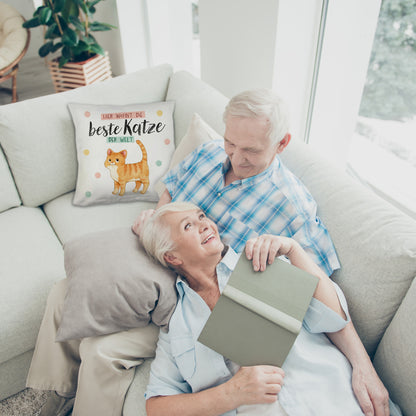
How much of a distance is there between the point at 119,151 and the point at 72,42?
1561 mm

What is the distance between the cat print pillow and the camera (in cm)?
165

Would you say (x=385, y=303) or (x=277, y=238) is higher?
(x=277, y=238)

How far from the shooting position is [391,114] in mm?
1705

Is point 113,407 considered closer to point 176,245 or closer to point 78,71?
point 176,245

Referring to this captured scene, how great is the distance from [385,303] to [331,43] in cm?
129

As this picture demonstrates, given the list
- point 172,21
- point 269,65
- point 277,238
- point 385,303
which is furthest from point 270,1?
point 172,21

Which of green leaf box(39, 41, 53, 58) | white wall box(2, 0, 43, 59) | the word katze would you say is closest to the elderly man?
the word katze

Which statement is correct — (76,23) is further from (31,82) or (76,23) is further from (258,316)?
(258,316)

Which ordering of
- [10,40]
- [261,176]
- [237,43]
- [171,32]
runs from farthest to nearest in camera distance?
[171,32], [10,40], [237,43], [261,176]

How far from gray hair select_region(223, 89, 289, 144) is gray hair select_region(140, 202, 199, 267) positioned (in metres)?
0.33

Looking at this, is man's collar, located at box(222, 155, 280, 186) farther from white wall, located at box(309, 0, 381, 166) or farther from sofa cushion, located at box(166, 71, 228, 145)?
white wall, located at box(309, 0, 381, 166)

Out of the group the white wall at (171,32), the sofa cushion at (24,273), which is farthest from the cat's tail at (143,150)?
the white wall at (171,32)

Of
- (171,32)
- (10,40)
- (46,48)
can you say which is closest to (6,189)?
(46,48)

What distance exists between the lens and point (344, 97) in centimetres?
182
